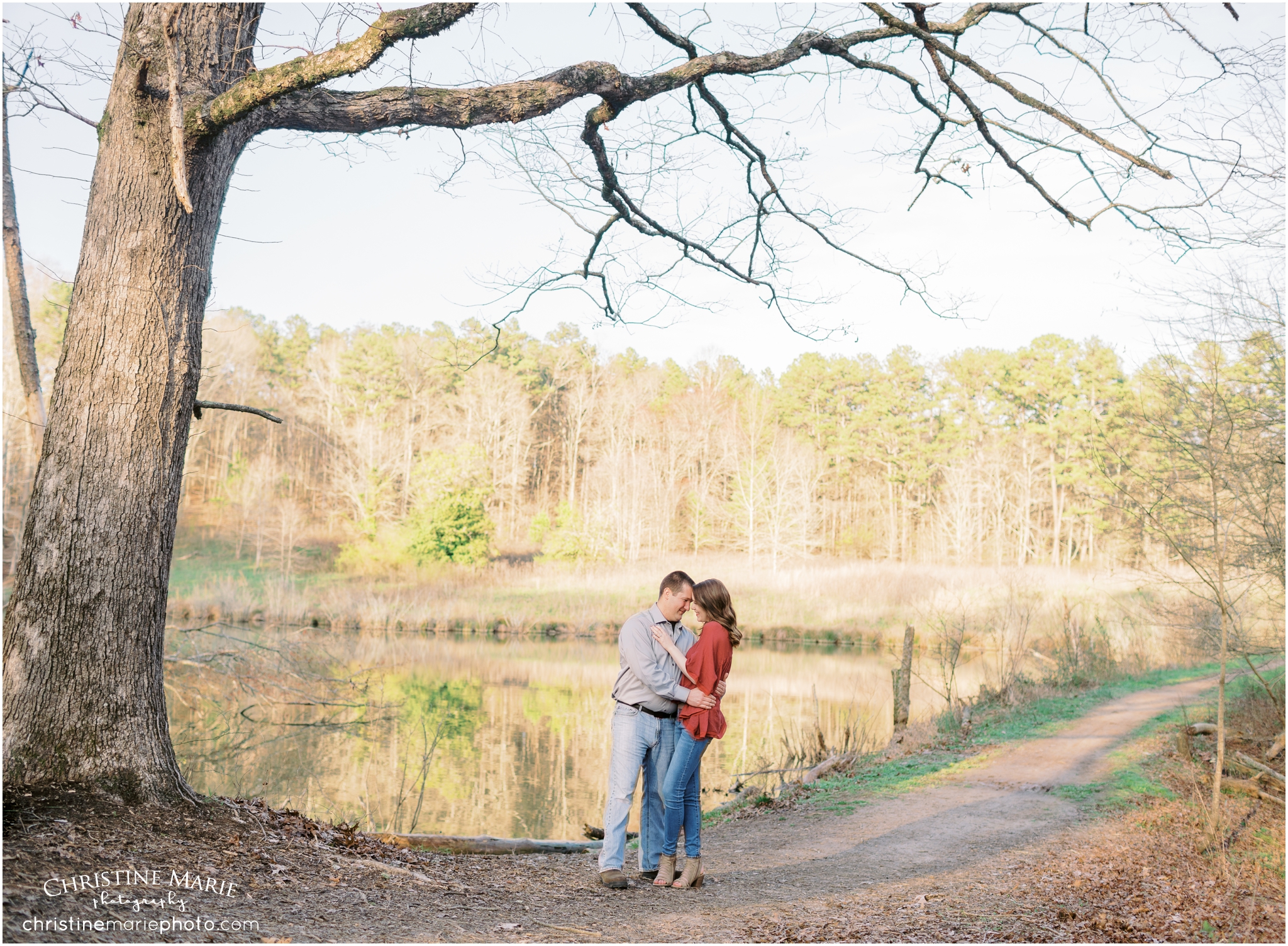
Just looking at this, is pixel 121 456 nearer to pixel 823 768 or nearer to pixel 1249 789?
pixel 823 768

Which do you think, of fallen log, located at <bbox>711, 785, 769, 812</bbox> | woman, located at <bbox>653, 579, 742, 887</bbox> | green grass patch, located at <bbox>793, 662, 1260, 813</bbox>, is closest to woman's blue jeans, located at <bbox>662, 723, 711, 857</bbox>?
woman, located at <bbox>653, 579, 742, 887</bbox>

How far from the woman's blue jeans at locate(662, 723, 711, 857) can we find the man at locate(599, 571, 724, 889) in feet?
0.32

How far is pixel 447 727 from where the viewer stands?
1294cm

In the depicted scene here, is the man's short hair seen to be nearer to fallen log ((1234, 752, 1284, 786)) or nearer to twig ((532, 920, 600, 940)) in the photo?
twig ((532, 920, 600, 940))

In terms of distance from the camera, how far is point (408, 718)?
13.2 metres

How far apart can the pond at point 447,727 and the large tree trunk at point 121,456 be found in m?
3.17

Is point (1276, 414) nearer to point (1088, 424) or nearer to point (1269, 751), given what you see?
point (1269, 751)

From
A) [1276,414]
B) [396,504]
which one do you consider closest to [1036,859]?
[1276,414]

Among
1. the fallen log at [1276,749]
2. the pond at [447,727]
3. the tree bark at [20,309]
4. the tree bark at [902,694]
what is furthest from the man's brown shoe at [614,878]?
the fallen log at [1276,749]

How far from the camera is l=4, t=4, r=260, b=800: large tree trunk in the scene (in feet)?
13.1

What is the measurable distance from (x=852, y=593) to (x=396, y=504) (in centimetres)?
2514

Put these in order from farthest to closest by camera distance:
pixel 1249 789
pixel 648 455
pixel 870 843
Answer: pixel 648 455 < pixel 1249 789 < pixel 870 843

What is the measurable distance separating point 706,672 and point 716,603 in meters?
0.37

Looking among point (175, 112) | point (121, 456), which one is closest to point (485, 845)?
point (121, 456)
